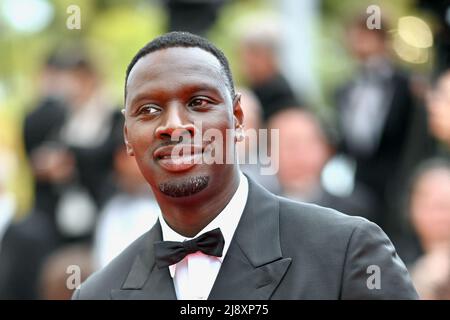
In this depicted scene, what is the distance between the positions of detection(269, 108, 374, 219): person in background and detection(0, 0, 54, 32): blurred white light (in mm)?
4341

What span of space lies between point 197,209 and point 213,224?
9 cm

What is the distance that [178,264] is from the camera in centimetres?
347

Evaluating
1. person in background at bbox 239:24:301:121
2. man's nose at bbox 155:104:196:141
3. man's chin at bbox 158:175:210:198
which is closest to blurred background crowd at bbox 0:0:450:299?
person in background at bbox 239:24:301:121

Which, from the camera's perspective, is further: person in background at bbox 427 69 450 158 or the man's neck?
person in background at bbox 427 69 450 158

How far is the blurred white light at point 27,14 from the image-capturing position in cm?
1062

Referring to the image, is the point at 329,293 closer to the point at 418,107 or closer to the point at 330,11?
the point at 418,107

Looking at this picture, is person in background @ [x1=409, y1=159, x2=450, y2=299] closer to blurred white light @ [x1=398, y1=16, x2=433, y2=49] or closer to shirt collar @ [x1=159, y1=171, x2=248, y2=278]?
blurred white light @ [x1=398, y1=16, x2=433, y2=49]

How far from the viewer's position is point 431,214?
5.99m

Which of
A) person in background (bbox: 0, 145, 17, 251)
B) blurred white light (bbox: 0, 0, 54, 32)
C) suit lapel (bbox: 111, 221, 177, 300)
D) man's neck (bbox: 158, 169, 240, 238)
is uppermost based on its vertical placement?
blurred white light (bbox: 0, 0, 54, 32)

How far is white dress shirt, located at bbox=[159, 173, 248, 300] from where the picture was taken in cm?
339

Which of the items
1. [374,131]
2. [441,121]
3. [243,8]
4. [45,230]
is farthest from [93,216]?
[243,8]

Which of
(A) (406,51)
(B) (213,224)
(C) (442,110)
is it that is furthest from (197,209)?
(A) (406,51)

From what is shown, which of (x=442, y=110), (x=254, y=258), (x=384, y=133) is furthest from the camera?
(x=384, y=133)

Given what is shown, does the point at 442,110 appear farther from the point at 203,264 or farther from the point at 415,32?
the point at 203,264
